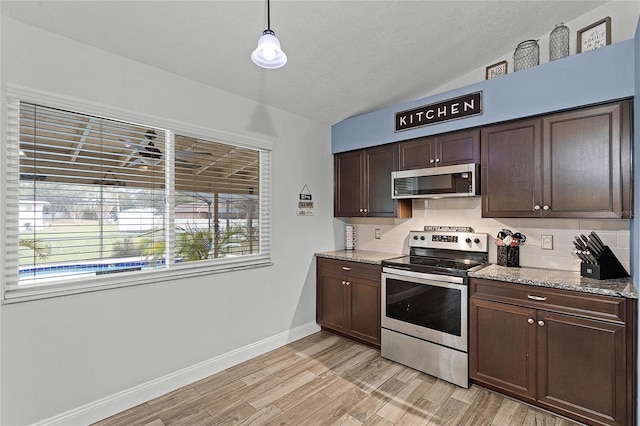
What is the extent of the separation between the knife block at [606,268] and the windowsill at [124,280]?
2621 mm

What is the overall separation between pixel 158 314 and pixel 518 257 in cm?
295

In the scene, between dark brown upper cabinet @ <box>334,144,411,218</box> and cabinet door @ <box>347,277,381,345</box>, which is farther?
dark brown upper cabinet @ <box>334,144,411,218</box>

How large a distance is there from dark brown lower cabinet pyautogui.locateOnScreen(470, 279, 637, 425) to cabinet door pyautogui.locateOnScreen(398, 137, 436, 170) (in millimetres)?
1185

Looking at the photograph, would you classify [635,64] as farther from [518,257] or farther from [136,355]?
[136,355]

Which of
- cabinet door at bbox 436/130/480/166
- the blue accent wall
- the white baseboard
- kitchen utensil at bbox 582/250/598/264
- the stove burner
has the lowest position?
the white baseboard

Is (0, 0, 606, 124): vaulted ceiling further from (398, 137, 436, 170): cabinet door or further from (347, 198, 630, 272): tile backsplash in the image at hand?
(347, 198, 630, 272): tile backsplash

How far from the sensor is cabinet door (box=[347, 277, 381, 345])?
3.10 meters

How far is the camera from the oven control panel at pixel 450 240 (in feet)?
9.55

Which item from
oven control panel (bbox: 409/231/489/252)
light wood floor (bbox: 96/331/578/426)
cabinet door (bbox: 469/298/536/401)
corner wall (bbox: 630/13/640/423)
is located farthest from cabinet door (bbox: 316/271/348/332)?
corner wall (bbox: 630/13/640/423)

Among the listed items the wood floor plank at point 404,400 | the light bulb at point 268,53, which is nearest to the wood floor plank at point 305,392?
the wood floor plank at point 404,400

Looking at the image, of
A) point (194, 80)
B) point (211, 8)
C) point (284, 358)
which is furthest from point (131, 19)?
point (284, 358)

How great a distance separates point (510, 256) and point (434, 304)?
0.77m

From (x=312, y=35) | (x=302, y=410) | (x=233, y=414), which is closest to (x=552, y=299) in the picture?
(x=302, y=410)

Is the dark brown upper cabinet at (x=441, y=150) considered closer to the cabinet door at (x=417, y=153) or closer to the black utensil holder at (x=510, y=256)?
the cabinet door at (x=417, y=153)
